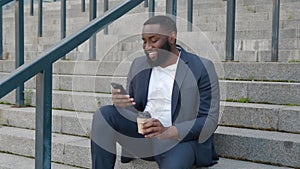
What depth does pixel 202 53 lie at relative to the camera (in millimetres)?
3379

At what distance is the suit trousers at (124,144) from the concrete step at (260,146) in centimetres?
37

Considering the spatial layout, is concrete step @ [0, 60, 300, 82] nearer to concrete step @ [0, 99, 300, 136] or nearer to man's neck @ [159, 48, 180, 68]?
concrete step @ [0, 99, 300, 136]

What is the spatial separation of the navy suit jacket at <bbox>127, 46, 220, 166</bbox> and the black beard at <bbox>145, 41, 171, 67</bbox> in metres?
0.07

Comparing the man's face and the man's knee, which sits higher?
the man's face

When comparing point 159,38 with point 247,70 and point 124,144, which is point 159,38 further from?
point 247,70

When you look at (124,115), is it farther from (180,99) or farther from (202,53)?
(202,53)

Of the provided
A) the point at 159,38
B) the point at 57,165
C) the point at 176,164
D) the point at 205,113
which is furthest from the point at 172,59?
the point at 57,165

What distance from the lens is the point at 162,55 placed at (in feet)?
9.10

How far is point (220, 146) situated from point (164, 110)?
0.42 meters

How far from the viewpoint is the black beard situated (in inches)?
108

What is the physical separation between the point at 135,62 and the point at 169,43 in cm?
29

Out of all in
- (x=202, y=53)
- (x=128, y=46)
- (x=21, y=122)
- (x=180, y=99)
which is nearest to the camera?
(x=180, y=99)

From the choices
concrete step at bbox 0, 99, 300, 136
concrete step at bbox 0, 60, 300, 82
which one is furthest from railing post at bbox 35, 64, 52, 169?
concrete step at bbox 0, 60, 300, 82

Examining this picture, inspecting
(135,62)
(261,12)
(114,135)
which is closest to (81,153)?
(114,135)
